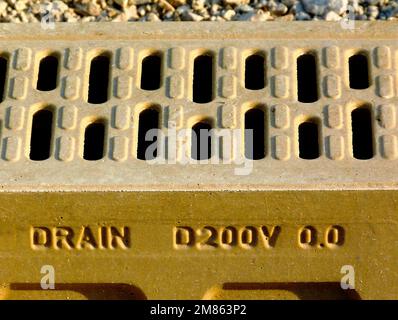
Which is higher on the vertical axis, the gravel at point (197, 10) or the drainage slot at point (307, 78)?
the gravel at point (197, 10)

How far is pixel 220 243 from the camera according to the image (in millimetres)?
6742

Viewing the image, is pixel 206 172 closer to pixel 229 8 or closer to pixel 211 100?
pixel 211 100

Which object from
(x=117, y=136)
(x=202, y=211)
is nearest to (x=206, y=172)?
(x=202, y=211)

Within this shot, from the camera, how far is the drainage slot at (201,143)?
698 centimetres

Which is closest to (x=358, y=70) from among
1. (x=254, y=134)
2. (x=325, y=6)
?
(x=325, y=6)

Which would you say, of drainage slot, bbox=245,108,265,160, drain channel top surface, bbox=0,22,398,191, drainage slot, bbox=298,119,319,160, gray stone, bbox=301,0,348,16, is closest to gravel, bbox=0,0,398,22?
gray stone, bbox=301,0,348,16

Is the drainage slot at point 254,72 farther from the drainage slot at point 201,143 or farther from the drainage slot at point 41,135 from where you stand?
the drainage slot at point 41,135

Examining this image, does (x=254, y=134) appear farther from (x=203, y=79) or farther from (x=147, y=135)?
(x=147, y=135)

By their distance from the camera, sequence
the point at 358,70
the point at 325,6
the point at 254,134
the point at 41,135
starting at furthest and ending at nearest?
the point at 325,6, the point at 358,70, the point at 41,135, the point at 254,134

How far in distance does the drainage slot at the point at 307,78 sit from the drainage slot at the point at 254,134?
0.37m

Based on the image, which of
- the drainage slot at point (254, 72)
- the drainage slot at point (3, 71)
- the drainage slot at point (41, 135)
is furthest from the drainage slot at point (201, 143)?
the drainage slot at point (3, 71)

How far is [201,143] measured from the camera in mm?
7027

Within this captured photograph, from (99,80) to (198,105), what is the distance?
878 mm
